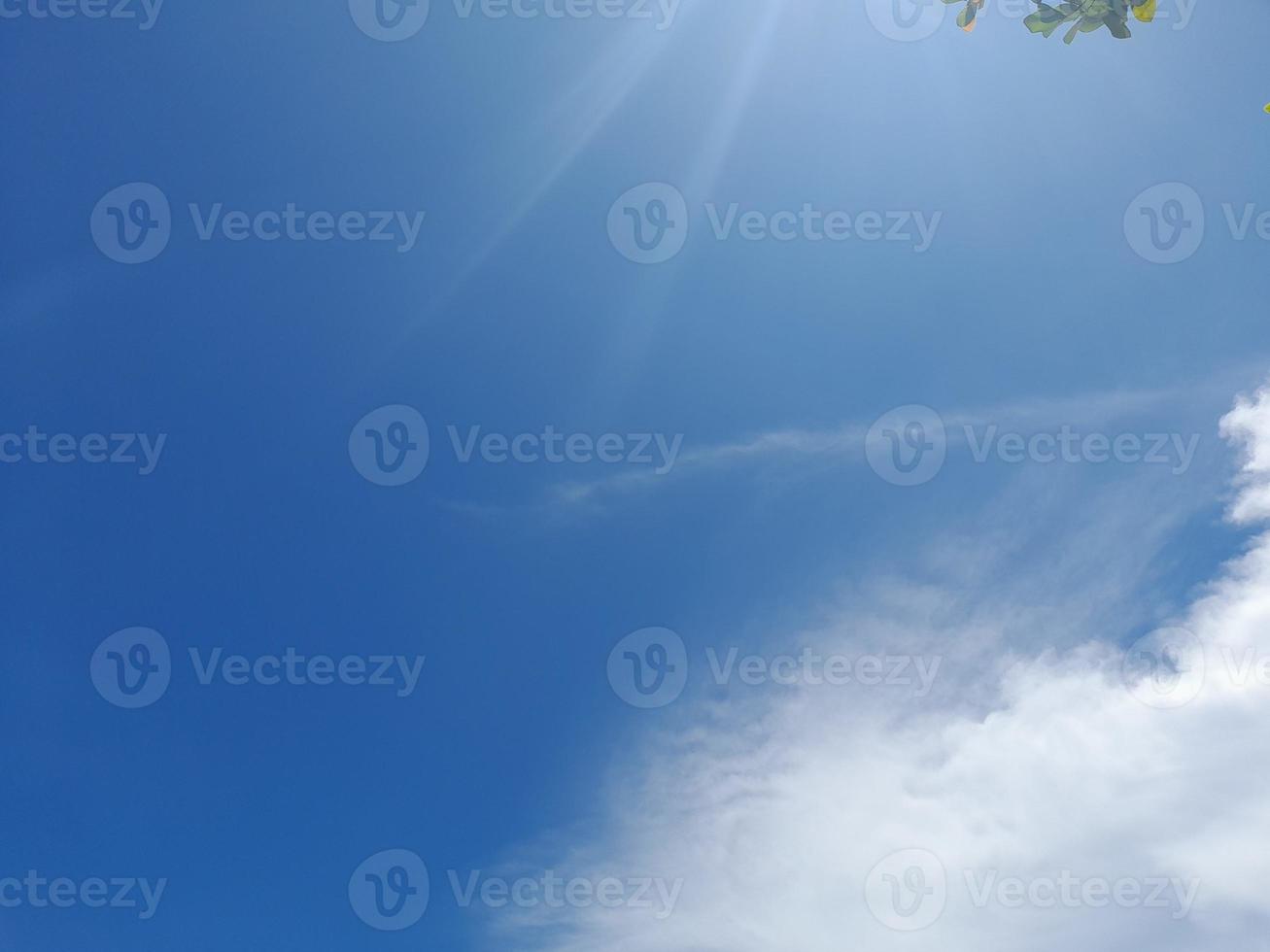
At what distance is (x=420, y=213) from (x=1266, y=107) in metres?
17.8

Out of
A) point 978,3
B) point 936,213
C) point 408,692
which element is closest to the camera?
point 978,3

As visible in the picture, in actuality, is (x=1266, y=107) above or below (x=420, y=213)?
below

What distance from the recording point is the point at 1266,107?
4.33m

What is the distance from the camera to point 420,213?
19.8m

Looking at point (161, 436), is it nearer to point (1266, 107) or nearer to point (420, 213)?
point (420, 213)

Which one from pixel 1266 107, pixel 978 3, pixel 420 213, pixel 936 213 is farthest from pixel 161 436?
pixel 1266 107

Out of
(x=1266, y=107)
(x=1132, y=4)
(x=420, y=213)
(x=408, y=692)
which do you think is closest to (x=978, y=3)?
(x=1132, y=4)

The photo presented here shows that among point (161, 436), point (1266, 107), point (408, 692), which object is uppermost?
point (161, 436)

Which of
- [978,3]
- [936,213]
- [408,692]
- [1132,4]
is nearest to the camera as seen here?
[1132,4]

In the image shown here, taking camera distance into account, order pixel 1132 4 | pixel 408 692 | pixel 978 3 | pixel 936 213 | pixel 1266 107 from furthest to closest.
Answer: pixel 408 692 < pixel 936 213 < pixel 978 3 < pixel 1132 4 < pixel 1266 107

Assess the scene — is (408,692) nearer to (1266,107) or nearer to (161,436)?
(161,436)

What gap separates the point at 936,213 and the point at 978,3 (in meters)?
13.3

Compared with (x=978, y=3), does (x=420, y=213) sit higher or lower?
higher

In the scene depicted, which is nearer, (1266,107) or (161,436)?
(1266,107)
